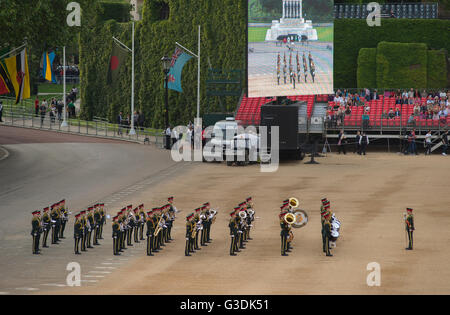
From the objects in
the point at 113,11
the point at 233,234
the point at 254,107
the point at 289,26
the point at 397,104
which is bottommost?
the point at 233,234

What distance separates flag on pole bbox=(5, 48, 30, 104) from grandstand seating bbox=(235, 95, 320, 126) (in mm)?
14855

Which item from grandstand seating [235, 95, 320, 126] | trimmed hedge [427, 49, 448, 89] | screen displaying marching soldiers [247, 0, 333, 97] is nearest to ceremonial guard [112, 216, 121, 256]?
screen displaying marching soldiers [247, 0, 333, 97]

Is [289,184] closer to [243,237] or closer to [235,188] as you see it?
[235,188]

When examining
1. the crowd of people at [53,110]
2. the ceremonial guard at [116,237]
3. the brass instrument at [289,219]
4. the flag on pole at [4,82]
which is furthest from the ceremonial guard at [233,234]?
the crowd of people at [53,110]

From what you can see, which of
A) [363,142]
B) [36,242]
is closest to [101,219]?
[36,242]

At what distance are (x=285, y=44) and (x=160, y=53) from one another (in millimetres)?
14296

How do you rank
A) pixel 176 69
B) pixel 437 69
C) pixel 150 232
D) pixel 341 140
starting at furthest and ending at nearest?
1. pixel 437 69
2. pixel 176 69
3. pixel 341 140
4. pixel 150 232

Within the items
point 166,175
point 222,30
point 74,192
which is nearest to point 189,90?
point 222,30

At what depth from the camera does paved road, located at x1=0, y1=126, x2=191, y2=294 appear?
76.9 feet

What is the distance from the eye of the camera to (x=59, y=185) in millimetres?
39625

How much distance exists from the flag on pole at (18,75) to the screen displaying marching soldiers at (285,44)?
538 inches

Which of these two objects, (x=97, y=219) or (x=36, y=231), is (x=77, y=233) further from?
(x=97, y=219)

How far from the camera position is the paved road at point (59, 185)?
2345 cm

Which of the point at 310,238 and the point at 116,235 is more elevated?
the point at 116,235
